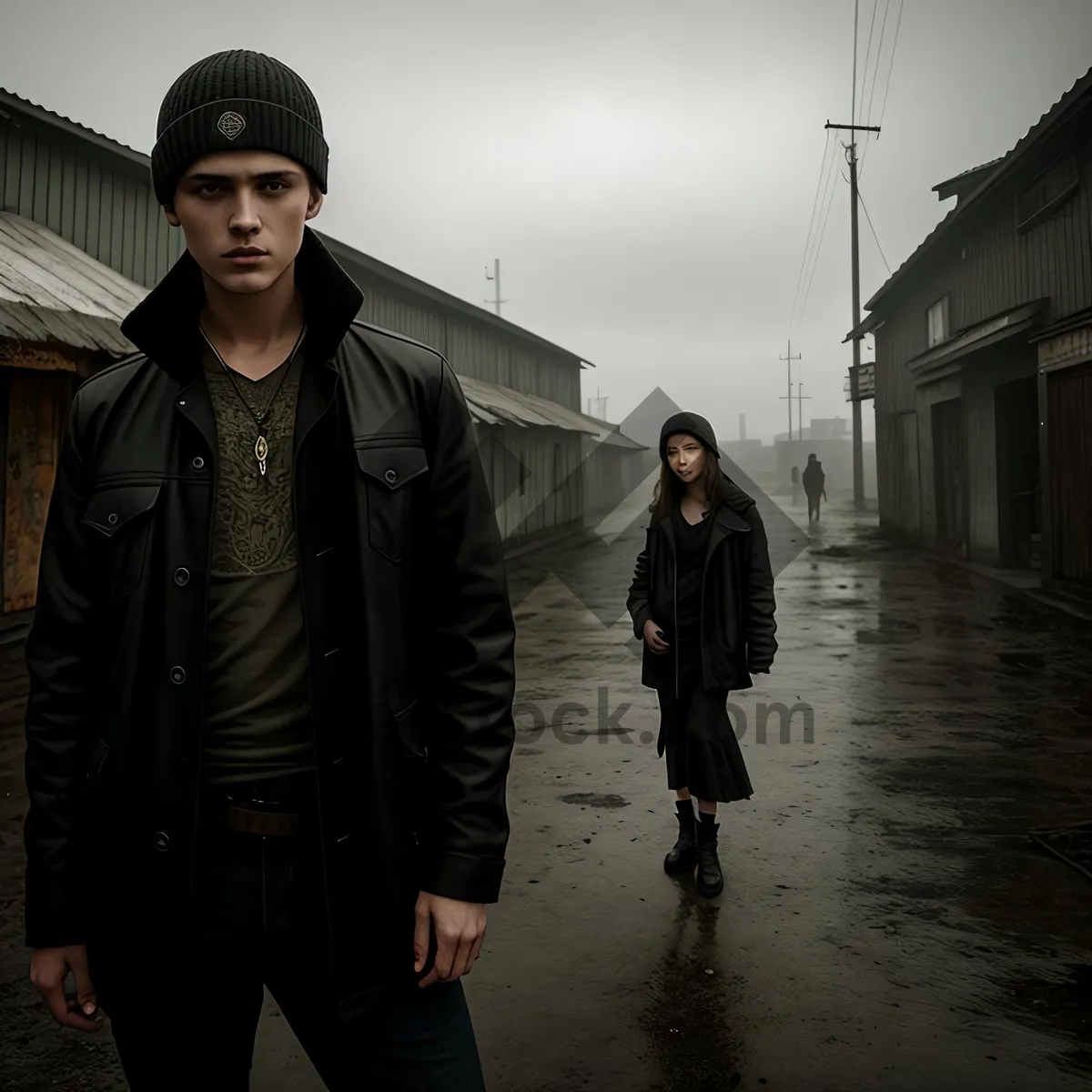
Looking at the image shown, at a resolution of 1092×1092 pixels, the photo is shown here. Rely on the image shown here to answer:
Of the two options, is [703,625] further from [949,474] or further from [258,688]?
[949,474]

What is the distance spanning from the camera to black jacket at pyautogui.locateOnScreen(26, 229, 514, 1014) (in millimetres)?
1433

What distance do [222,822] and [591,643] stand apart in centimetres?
838

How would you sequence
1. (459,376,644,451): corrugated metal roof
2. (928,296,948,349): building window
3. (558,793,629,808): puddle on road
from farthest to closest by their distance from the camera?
(928,296,948,349): building window < (459,376,644,451): corrugated metal roof < (558,793,629,808): puddle on road

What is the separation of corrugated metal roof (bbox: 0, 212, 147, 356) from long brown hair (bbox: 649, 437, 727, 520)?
5.08m

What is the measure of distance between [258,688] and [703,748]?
109 inches

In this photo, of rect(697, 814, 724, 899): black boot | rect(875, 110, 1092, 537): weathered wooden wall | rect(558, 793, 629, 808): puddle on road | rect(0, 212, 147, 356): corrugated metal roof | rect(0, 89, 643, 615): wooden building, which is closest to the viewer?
rect(697, 814, 724, 899): black boot

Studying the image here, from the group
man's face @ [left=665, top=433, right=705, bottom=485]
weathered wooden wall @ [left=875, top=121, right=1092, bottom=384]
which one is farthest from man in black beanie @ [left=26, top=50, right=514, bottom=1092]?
weathered wooden wall @ [left=875, top=121, right=1092, bottom=384]

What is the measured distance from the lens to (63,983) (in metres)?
1.50

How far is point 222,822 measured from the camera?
4.77 feet

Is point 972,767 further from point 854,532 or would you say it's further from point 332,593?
point 854,532

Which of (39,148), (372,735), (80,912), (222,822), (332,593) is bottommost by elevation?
(80,912)

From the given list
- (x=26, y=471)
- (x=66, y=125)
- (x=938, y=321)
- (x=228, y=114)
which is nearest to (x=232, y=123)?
(x=228, y=114)

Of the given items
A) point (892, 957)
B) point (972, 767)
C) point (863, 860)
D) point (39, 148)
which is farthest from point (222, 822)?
point (39, 148)

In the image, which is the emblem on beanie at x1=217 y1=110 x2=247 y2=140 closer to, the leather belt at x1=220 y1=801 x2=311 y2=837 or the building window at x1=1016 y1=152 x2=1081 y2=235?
the leather belt at x1=220 y1=801 x2=311 y2=837
